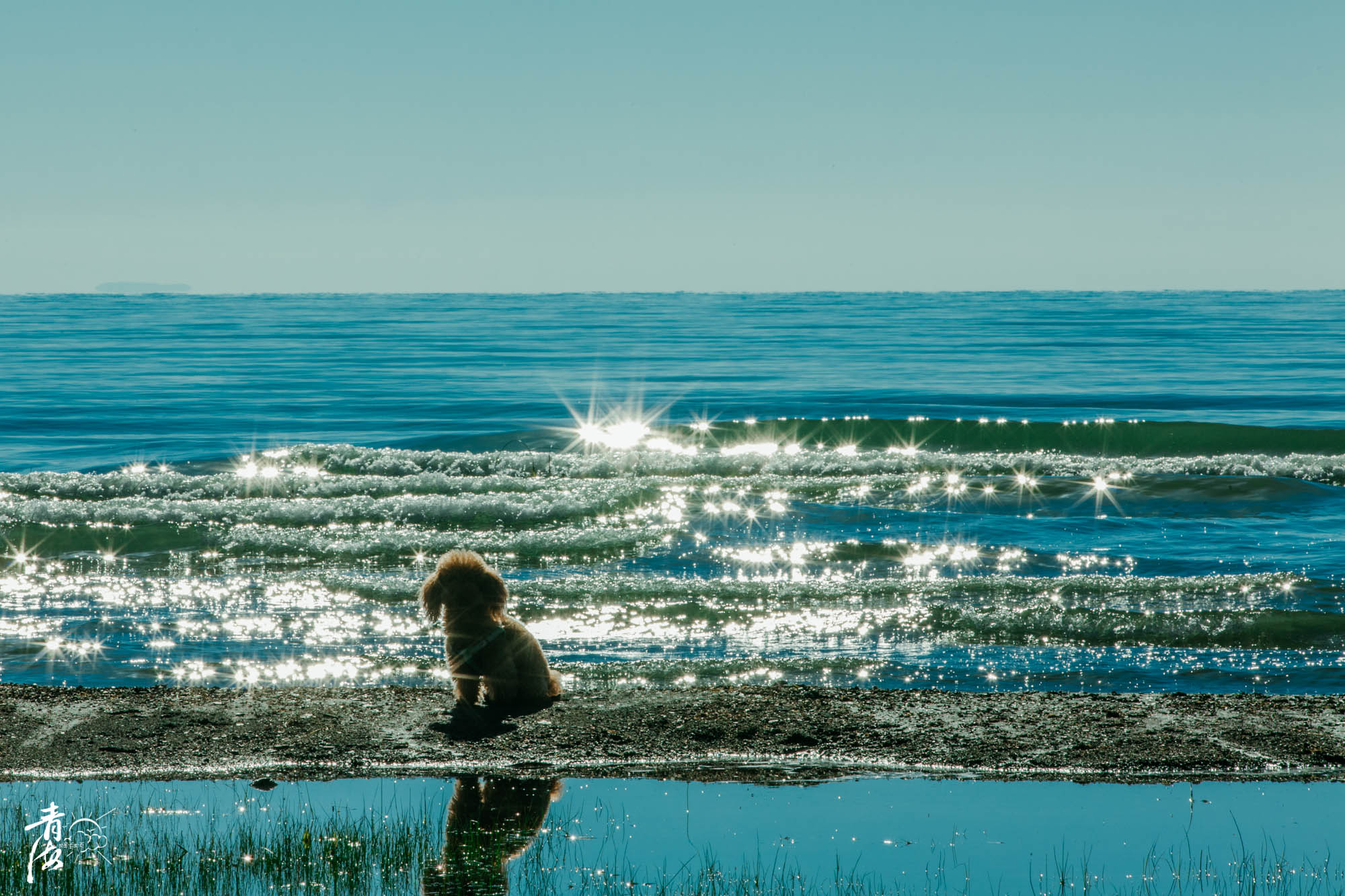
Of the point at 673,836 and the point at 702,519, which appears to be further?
the point at 702,519

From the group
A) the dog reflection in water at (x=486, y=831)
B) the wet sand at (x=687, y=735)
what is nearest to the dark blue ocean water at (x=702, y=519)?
the wet sand at (x=687, y=735)

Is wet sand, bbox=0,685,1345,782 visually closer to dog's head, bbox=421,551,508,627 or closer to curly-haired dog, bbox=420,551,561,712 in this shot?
curly-haired dog, bbox=420,551,561,712

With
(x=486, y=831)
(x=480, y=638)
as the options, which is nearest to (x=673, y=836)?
(x=486, y=831)

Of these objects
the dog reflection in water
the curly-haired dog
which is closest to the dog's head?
the curly-haired dog

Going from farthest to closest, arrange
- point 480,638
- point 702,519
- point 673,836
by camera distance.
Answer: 1. point 702,519
2. point 480,638
3. point 673,836

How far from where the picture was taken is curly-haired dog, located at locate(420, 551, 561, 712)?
23.7ft

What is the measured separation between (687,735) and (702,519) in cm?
936

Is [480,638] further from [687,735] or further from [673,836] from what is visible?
[673,836]

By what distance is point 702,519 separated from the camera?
16125 millimetres

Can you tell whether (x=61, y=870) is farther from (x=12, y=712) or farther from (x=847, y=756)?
(x=847, y=756)

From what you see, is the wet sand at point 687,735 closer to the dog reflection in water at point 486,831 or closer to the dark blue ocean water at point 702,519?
the dog reflection in water at point 486,831

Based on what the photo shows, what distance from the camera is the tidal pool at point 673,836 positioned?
16.0ft

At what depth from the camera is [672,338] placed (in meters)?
58.0

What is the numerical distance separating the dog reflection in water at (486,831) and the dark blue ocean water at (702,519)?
8.37ft
